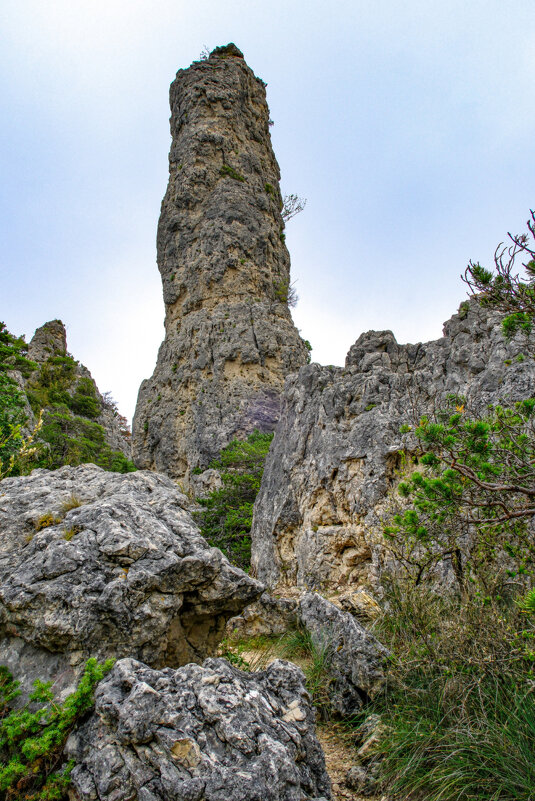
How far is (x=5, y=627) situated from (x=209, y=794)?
78.2 inches

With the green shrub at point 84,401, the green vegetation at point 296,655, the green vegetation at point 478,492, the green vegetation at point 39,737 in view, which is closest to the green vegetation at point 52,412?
the green shrub at point 84,401

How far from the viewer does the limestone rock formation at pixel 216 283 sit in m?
20.6

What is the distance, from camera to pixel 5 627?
3332 millimetres

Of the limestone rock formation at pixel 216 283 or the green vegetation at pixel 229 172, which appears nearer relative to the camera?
the limestone rock formation at pixel 216 283

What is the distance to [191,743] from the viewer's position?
8.10 ft

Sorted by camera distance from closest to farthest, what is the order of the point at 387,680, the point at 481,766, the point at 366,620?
the point at 481,766 < the point at 387,680 < the point at 366,620

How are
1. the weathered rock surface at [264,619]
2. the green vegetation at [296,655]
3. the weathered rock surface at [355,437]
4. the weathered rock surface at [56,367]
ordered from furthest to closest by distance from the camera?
the weathered rock surface at [56,367] < the weathered rock surface at [355,437] < the weathered rock surface at [264,619] < the green vegetation at [296,655]

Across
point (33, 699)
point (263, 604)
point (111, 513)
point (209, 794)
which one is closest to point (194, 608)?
point (111, 513)

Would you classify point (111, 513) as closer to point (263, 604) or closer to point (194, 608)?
point (194, 608)

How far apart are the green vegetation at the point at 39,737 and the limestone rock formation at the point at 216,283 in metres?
16.5

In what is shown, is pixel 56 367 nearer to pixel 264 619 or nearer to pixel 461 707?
pixel 264 619

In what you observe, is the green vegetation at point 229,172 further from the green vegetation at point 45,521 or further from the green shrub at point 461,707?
the green shrub at point 461,707

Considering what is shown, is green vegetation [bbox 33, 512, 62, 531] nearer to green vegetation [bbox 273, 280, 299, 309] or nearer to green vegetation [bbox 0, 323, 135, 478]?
green vegetation [bbox 0, 323, 135, 478]

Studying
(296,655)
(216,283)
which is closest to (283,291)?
(216,283)
